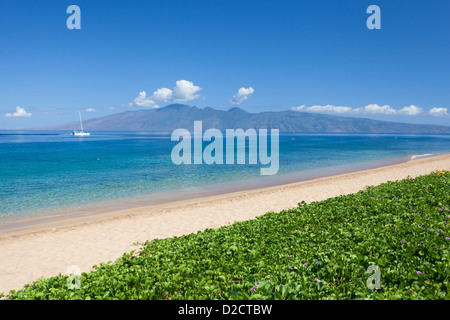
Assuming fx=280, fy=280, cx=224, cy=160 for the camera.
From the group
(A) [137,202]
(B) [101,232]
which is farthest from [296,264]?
(A) [137,202]

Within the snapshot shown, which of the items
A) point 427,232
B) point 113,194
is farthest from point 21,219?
point 427,232

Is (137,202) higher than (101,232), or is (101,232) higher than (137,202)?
(101,232)

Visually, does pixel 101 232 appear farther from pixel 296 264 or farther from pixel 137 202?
pixel 296 264

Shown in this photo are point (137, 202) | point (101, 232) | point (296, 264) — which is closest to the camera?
point (296, 264)

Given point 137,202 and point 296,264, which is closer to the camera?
point 296,264

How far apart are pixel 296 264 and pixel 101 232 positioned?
1194cm

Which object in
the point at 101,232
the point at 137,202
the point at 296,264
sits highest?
the point at 296,264

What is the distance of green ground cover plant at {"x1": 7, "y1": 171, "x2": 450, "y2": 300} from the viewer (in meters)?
5.22

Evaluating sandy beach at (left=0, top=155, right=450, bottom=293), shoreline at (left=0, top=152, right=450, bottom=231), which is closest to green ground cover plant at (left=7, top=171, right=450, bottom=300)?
sandy beach at (left=0, top=155, right=450, bottom=293)

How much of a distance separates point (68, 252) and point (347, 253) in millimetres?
11295

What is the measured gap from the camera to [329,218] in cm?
1075

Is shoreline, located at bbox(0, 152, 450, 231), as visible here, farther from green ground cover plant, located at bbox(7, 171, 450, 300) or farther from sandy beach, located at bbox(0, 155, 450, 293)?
green ground cover plant, located at bbox(7, 171, 450, 300)

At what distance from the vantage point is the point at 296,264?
21.2 feet

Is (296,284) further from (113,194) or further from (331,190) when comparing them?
(113,194)
